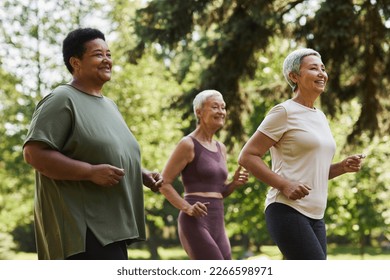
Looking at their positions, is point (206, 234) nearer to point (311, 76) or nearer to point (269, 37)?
point (311, 76)

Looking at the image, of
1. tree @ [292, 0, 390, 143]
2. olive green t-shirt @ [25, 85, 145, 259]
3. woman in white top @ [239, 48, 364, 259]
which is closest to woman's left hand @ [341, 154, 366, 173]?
woman in white top @ [239, 48, 364, 259]

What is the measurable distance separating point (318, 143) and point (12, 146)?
16.3 m

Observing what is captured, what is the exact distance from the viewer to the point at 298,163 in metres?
3.99

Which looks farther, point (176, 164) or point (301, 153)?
point (176, 164)

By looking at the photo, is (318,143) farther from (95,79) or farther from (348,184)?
(348,184)

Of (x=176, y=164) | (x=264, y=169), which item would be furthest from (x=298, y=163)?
(x=176, y=164)

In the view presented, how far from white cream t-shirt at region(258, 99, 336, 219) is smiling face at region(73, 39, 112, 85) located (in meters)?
0.97

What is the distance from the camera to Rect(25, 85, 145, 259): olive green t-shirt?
3.34m

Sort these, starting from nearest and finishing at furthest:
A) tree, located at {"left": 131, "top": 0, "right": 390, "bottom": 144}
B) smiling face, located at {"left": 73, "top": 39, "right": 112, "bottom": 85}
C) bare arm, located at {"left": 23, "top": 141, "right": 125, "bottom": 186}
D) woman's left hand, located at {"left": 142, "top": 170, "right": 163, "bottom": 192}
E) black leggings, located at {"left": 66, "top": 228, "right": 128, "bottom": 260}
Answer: bare arm, located at {"left": 23, "top": 141, "right": 125, "bottom": 186}, black leggings, located at {"left": 66, "top": 228, "right": 128, "bottom": 260}, smiling face, located at {"left": 73, "top": 39, "right": 112, "bottom": 85}, woman's left hand, located at {"left": 142, "top": 170, "right": 163, "bottom": 192}, tree, located at {"left": 131, "top": 0, "right": 390, "bottom": 144}

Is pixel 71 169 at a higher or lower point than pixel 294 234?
higher

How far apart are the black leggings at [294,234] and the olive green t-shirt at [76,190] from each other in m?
0.81

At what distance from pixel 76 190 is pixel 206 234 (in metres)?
2.01

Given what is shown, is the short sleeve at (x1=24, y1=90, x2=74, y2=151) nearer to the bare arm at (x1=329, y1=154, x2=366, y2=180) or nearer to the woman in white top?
the woman in white top

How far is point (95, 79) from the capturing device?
11.9ft
